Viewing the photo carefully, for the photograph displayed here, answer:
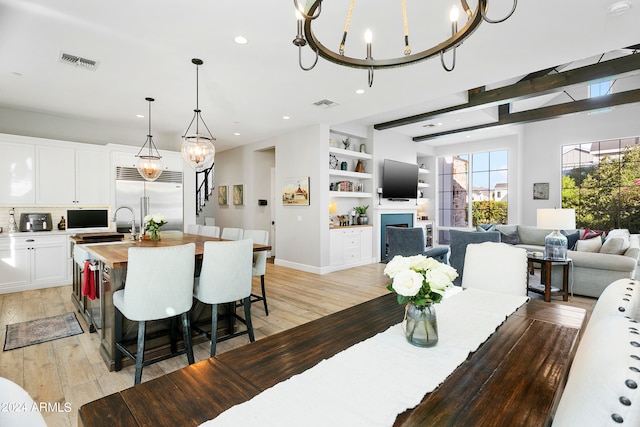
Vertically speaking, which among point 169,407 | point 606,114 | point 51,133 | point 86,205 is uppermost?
point 606,114

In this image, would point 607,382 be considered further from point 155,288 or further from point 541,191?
point 541,191

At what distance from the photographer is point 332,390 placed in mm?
962

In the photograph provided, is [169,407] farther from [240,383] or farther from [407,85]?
[407,85]

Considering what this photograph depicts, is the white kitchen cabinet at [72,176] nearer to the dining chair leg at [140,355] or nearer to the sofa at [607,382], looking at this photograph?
the dining chair leg at [140,355]

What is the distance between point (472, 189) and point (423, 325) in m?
9.02

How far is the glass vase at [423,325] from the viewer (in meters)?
1.22

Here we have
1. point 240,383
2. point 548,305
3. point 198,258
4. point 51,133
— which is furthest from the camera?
point 51,133

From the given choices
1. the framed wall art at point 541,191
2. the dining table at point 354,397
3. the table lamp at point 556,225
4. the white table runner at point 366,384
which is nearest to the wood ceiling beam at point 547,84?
the table lamp at point 556,225

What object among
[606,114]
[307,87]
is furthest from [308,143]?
[606,114]

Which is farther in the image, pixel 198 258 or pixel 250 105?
pixel 250 105

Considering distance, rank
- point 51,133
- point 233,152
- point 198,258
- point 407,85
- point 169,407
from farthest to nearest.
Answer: point 233,152, point 51,133, point 407,85, point 198,258, point 169,407

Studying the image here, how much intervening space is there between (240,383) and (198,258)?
192 cm

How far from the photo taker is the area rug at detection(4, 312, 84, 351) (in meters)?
2.98

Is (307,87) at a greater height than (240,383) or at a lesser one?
greater
